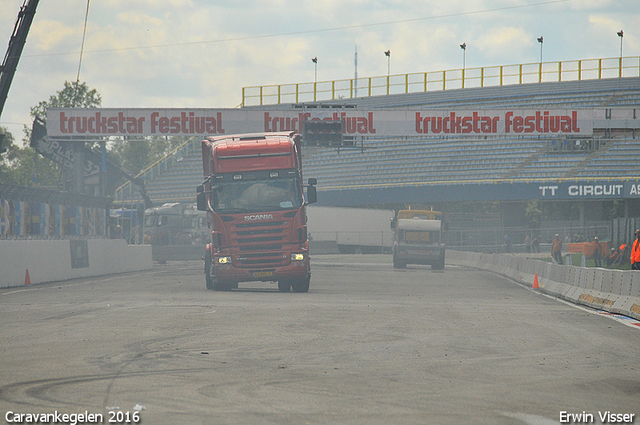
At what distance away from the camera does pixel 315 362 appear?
8.66 meters

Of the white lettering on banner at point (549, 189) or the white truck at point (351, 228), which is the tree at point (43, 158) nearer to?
the white truck at point (351, 228)

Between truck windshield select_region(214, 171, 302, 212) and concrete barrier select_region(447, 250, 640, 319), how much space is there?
6955mm

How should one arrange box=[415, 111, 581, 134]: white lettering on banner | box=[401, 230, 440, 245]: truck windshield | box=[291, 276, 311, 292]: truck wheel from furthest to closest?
Answer: box=[415, 111, 581, 134]: white lettering on banner
box=[401, 230, 440, 245]: truck windshield
box=[291, 276, 311, 292]: truck wheel

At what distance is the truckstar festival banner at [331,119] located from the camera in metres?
40.8

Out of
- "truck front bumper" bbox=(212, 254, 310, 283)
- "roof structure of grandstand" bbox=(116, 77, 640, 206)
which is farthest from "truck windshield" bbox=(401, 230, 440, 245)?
"truck front bumper" bbox=(212, 254, 310, 283)

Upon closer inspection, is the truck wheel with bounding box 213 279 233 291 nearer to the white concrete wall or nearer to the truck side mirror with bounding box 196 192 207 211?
the truck side mirror with bounding box 196 192 207 211

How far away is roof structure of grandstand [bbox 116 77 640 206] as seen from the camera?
5509cm

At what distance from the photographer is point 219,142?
2039 centimetres

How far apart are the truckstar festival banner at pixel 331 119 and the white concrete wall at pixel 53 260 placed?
9.22 meters

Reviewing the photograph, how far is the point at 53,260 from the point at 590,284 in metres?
15.4

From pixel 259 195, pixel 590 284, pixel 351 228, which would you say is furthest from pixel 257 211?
pixel 351 228

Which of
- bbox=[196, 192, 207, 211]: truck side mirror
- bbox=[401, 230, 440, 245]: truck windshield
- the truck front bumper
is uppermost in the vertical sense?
bbox=[196, 192, 207, 211]: truck side mirror

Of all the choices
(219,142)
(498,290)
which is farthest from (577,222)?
(219,142)

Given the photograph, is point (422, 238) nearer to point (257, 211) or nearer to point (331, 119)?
point (331, 119)
